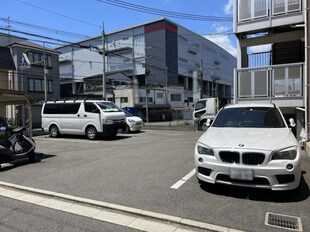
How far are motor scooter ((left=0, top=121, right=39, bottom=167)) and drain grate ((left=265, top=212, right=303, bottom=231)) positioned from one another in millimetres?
6745

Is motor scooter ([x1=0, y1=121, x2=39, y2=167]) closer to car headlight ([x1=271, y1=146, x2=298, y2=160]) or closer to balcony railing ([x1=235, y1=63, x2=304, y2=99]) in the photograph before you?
car headlight ([x1=271, y1=146, x2=298, y2=160])

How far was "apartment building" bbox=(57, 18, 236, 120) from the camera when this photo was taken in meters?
47.1

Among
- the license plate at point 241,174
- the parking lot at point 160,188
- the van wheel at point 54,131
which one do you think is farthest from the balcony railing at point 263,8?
the van wheel at point 54,131

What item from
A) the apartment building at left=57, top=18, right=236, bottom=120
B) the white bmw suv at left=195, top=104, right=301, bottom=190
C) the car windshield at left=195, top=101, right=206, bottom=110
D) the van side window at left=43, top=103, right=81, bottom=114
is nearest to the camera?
the white bmw suv at left=195, top=104, right=301, bottom=190

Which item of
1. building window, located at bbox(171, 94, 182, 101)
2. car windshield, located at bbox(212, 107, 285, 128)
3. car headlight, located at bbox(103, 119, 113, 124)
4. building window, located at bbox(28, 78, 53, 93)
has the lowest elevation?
car headlight, located at bbox(103, 119, 113, 124)

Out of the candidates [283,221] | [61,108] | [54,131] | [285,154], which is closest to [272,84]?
[285,154]

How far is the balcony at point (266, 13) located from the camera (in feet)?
38.1

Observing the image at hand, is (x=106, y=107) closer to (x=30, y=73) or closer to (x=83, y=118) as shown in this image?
(x=83, y=118)

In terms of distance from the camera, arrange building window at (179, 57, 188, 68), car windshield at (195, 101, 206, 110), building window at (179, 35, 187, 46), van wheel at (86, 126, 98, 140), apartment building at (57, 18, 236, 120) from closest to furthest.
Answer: van wheel at (86, 126, 98, 140) → car windshield at (195, 101, 206, 110) → apartment building at (57, 18, 236, 120) → building window at (179, 35, 187, 46) → building window at (179, 57, 188, 68)

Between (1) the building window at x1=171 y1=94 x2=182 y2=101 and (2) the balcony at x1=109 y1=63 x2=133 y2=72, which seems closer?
(1) the building window at x1=171 y1=94 x2=182 y2=101

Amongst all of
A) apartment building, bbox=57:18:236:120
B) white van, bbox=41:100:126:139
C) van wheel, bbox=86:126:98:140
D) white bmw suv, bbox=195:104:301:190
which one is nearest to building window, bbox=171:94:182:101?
apartment building, bbox=57:18:236:120

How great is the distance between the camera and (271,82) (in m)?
11.4

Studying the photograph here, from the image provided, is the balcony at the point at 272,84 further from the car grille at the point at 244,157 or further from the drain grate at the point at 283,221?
the drain grate at the point at 283,221

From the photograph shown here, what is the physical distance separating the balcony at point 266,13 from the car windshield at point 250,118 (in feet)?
22.7
